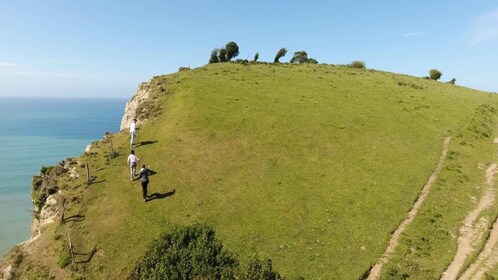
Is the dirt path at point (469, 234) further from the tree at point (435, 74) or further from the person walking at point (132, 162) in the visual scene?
the tree at point (435, 74)

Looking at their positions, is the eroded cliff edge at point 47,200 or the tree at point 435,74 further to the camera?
the tree at point 435,74

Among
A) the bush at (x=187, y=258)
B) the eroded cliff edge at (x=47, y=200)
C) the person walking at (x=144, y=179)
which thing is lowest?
the eroded cliff edge at (x=47, y=200)

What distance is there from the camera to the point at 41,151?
193625mm

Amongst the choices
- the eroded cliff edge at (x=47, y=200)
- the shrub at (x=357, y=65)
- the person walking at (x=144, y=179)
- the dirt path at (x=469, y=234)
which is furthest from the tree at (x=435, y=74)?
the person walking at (x=144, y=179)

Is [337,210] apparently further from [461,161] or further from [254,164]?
[461,161]

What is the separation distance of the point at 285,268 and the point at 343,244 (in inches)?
204

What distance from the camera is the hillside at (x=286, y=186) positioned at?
82.5ft

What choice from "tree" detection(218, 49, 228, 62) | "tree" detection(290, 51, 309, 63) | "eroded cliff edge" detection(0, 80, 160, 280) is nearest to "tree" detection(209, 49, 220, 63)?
"tree" detection(218, 49, 228, 62)

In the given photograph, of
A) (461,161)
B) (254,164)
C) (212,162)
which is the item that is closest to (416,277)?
(254,164)

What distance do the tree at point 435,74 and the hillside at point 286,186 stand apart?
47281mm

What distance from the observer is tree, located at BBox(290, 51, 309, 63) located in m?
102

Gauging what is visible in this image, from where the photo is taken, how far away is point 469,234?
89.4 ft

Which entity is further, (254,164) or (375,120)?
(375,120)

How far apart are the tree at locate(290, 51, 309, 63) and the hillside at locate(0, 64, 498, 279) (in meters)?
46.4
